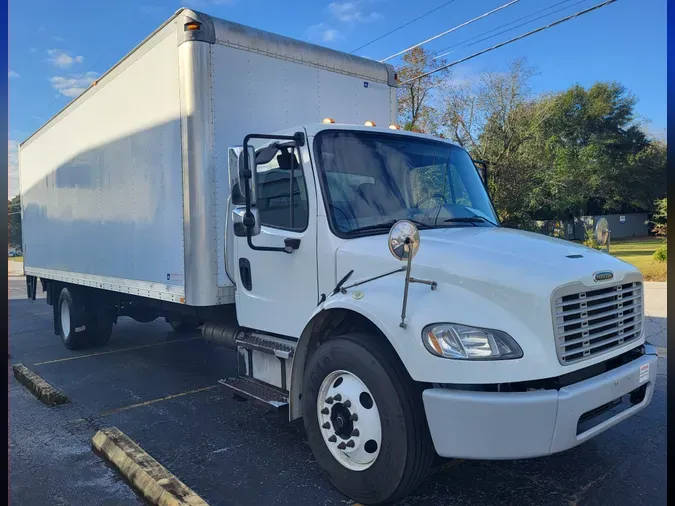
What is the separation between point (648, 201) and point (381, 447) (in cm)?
4589

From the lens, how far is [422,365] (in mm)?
2938

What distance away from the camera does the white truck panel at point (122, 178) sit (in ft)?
17.7

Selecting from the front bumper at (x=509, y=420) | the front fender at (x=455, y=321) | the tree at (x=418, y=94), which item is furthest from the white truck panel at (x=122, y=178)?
the tree at (x=418, y=94)

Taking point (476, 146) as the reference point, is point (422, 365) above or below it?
below

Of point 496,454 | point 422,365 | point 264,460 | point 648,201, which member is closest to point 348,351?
point 422,365

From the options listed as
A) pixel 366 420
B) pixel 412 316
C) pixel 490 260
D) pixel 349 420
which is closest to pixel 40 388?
pixel 349 420

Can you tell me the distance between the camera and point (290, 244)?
416 cm

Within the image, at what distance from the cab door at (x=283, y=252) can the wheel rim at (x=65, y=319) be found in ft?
16.9

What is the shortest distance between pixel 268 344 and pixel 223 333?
3.90 feet

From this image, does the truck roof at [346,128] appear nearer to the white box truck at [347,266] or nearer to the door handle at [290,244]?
the white box truck at [347,266]

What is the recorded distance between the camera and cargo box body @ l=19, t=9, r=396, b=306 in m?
5.02

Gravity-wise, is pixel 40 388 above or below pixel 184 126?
below

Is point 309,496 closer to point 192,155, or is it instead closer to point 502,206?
point 192,155

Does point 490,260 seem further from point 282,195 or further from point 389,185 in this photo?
point 282,195
